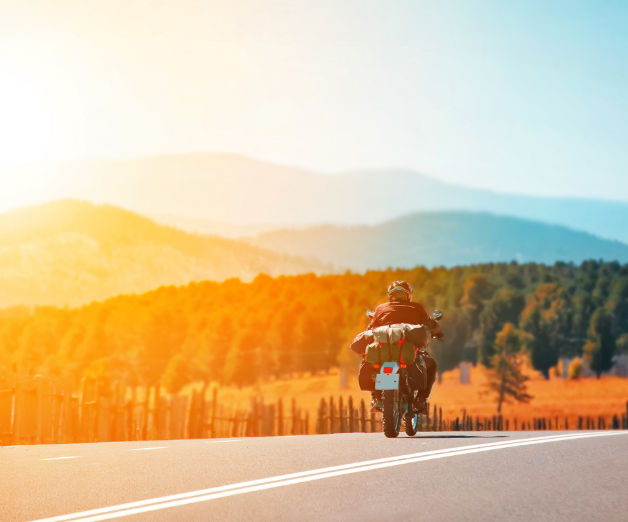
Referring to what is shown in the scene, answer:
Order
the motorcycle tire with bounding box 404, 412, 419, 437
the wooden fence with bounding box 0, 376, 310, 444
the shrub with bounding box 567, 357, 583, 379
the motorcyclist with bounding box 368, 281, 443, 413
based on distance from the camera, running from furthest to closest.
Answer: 1. the shrub with bounding box 567, 357, 583, 379
2. the wooden fence with bounding box 0, 376, 310, 444
3. the motorcycle tire with bounding box 404, 412, 419, 437
4. the motorcyclist with bounding box 368, 281, 443, 413

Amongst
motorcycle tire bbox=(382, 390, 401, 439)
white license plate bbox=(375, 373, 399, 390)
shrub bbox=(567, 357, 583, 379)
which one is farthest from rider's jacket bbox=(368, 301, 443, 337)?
shrub bbox=(567, 357, 583, 379)

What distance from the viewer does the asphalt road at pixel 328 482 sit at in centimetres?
853

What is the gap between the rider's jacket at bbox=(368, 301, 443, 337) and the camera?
48.7 feet

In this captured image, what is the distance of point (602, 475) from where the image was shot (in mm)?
10594

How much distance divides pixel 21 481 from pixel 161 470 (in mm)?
1392

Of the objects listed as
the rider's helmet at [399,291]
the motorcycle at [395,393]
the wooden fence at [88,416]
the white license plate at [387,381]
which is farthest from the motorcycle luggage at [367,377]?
the wooden fence at [88,416]

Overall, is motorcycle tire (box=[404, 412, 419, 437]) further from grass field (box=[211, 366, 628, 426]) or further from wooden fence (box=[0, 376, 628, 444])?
grass field (box=[211, 366, 628, 426])

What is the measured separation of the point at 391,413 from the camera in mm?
14852

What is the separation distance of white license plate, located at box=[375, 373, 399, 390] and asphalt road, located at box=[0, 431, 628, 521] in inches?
27.7

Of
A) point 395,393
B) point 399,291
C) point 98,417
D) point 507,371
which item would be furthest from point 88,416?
point 507,371

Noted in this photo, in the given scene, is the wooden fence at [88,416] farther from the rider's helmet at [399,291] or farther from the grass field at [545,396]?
the grass field at [545,396]

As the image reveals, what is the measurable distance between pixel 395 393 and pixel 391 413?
286 mm

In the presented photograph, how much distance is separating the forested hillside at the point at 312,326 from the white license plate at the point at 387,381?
95.0 m

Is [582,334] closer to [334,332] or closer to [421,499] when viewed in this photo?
[334,332]
